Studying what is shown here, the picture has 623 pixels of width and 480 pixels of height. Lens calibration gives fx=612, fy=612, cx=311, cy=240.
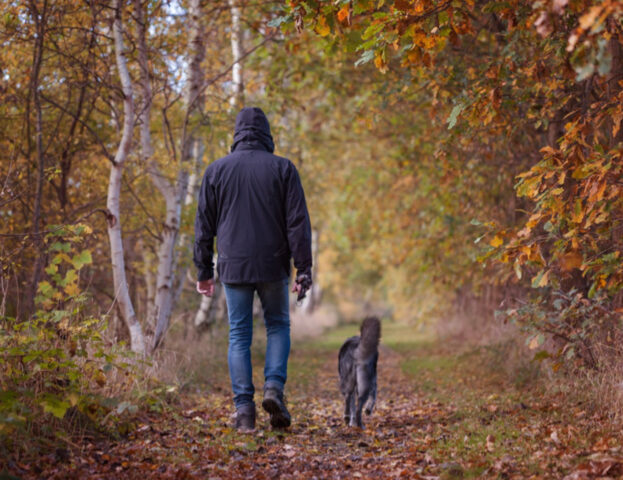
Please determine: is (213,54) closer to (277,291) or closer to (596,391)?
(277,291)

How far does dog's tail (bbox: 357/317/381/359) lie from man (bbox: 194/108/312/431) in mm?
762

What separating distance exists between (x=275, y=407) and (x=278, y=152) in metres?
7.61

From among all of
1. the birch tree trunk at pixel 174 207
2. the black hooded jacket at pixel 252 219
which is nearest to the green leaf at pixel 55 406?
the black hooded jacket at pixel 252 219

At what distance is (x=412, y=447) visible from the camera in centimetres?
479

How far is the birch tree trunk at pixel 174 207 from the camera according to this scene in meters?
7.55

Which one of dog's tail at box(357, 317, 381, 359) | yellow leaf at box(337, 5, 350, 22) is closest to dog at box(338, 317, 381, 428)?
dog's tail at box(357, 317, 381, 359)

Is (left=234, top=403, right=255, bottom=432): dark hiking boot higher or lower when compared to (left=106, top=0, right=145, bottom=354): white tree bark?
lower

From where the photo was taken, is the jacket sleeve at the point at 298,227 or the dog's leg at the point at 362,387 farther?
the dog's leg at the point at 362,387

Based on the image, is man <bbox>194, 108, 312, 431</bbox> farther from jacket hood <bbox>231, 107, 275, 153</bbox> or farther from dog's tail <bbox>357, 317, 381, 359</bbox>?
dog's tail <bbox>357, 317, 381, 359</bbox>

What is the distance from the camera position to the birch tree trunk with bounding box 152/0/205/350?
7551 millimetres

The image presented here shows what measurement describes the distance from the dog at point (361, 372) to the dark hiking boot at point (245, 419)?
1.03m

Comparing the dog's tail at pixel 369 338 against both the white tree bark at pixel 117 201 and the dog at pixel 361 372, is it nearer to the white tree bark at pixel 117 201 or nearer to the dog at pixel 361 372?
the dog at pixel 361 372

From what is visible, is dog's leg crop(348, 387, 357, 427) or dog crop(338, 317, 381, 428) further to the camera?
dog's leg crop(348, 387, 357, 427)

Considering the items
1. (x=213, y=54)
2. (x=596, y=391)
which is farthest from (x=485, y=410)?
(x=213, y=54)
